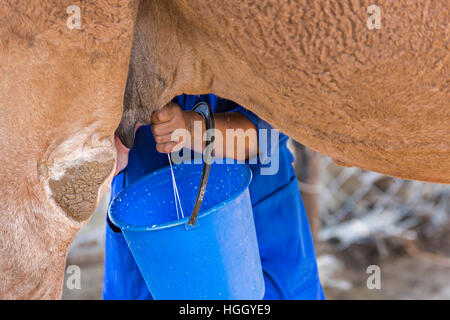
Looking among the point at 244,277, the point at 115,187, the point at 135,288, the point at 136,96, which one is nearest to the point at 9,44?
the point at 136,96

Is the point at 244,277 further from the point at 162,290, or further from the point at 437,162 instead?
the point at 437,162

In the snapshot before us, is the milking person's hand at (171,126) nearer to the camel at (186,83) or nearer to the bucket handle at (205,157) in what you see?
the bucket handle at (205,157)

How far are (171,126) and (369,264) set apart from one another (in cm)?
167

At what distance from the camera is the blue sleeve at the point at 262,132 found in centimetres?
103

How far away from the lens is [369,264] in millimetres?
2209

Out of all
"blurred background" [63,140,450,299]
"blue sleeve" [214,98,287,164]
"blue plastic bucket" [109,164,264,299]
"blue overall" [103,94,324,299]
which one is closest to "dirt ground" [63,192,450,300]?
"blurred background" [63,140,450,299]

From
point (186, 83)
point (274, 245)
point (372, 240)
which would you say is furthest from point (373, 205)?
point (186, 83)

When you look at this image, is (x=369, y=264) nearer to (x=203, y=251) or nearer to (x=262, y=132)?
(x=262, y=132)

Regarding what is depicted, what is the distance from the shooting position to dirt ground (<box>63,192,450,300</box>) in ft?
6.72

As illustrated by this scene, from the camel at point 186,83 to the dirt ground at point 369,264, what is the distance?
1577 millimetres

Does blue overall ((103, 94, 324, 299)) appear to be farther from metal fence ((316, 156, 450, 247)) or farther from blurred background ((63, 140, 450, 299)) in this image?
metal fence ((316, 156, 450, 247))

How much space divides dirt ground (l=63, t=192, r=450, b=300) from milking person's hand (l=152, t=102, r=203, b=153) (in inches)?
55.5

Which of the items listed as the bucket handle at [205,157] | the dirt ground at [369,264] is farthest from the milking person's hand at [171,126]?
the dirt ground at [369,264]

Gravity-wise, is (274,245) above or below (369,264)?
above
